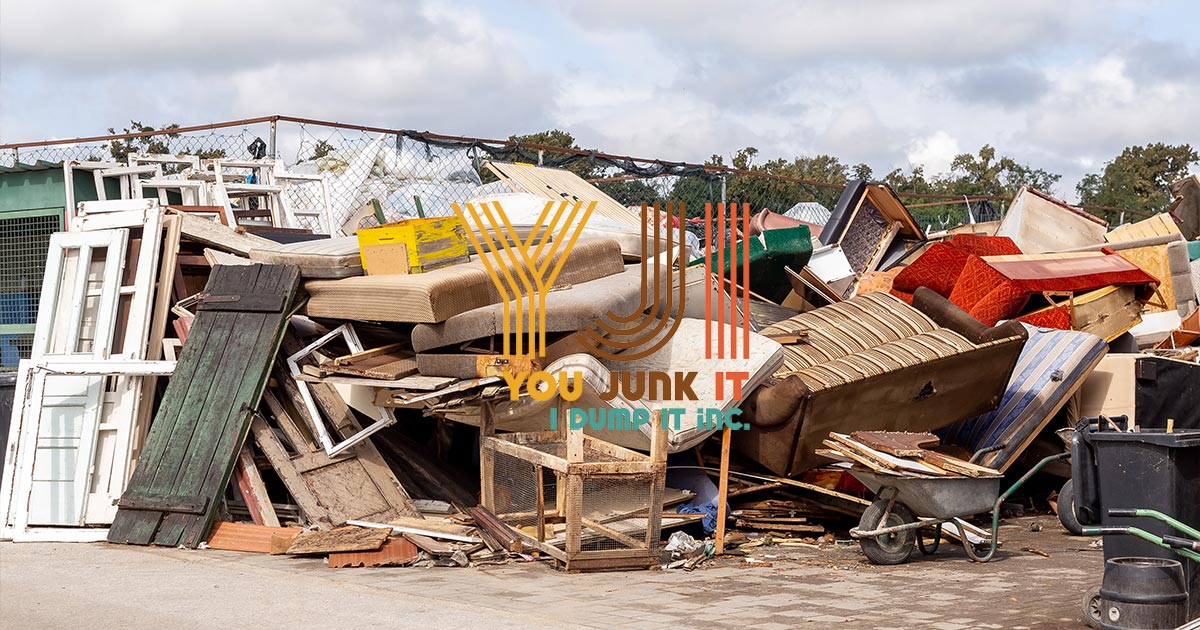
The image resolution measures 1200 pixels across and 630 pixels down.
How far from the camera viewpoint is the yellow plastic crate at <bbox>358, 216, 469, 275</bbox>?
8547 mm

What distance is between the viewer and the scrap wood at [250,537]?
26.1ft

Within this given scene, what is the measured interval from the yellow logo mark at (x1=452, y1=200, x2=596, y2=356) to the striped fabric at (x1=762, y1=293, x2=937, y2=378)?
68.1 inches

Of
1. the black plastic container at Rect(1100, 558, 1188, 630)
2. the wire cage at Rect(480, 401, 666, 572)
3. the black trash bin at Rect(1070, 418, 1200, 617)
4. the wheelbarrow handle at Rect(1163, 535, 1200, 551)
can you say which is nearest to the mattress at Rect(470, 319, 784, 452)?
the wire cage at Rect(480, 401, 666, 572)

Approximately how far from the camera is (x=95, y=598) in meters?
6.55

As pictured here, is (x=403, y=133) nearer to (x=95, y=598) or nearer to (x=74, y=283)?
(x=74, y=283)

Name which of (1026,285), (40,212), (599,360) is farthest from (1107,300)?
(40,212)

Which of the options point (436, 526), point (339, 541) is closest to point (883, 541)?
point (436, 526)

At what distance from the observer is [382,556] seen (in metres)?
7.54

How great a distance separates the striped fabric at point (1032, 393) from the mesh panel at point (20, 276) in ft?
27.9

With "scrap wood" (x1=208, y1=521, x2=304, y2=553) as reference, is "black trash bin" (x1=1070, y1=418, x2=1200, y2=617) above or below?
above

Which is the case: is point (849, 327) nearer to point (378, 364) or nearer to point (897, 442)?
point (897, 442)

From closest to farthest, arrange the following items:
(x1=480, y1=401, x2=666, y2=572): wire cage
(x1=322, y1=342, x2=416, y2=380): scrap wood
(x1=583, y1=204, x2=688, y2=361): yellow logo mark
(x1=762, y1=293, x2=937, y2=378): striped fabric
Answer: (x1=480, y1=401, x2=666, y2=572): wire cage
(x1=322, y1=342, x2=416, y2=380): scrap wood
(x1=583, y1=204, x2=688, y2=361): yellow logo mark
(x1=762, y1=293, x2=937, y2=378): striped fabric

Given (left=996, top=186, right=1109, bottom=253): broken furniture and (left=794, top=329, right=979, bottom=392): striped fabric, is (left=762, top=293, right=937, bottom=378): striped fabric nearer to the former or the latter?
(left=794, top=329, right=979, bottom=392): striped fabric

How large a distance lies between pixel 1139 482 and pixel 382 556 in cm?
427
